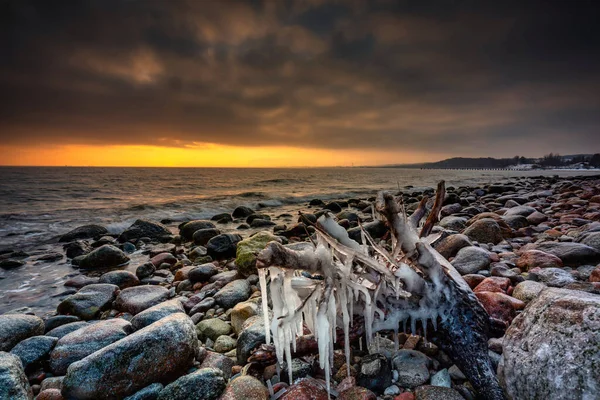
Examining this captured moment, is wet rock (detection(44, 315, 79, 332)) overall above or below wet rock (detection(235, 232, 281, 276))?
below

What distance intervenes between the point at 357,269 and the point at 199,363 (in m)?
2.11

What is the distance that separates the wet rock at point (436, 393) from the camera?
218 centimetres

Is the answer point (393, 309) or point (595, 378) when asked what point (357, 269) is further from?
point (595, 378)

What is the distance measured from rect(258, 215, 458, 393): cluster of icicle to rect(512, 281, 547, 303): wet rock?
1.72m

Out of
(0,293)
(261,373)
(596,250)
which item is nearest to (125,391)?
(261,373)

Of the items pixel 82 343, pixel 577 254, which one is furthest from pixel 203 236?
pixel 577 254

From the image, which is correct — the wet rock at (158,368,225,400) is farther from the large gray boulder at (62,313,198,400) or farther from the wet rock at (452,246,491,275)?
the wet rock at (452,246,491,275)

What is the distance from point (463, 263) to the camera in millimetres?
4898

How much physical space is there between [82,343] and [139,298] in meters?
1.82

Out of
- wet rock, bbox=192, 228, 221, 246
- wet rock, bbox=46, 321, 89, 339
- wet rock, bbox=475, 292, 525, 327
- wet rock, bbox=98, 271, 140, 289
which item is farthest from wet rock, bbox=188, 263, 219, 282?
wet rock, bbox=475, 292, 525, 327

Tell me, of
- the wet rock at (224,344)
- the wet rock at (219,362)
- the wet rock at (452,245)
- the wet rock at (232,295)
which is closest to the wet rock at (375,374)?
the wet rock at (219,362)

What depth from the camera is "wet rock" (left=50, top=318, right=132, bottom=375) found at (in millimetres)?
3363

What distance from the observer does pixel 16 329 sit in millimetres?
3832

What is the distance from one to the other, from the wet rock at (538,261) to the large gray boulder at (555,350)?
338 centimetres
